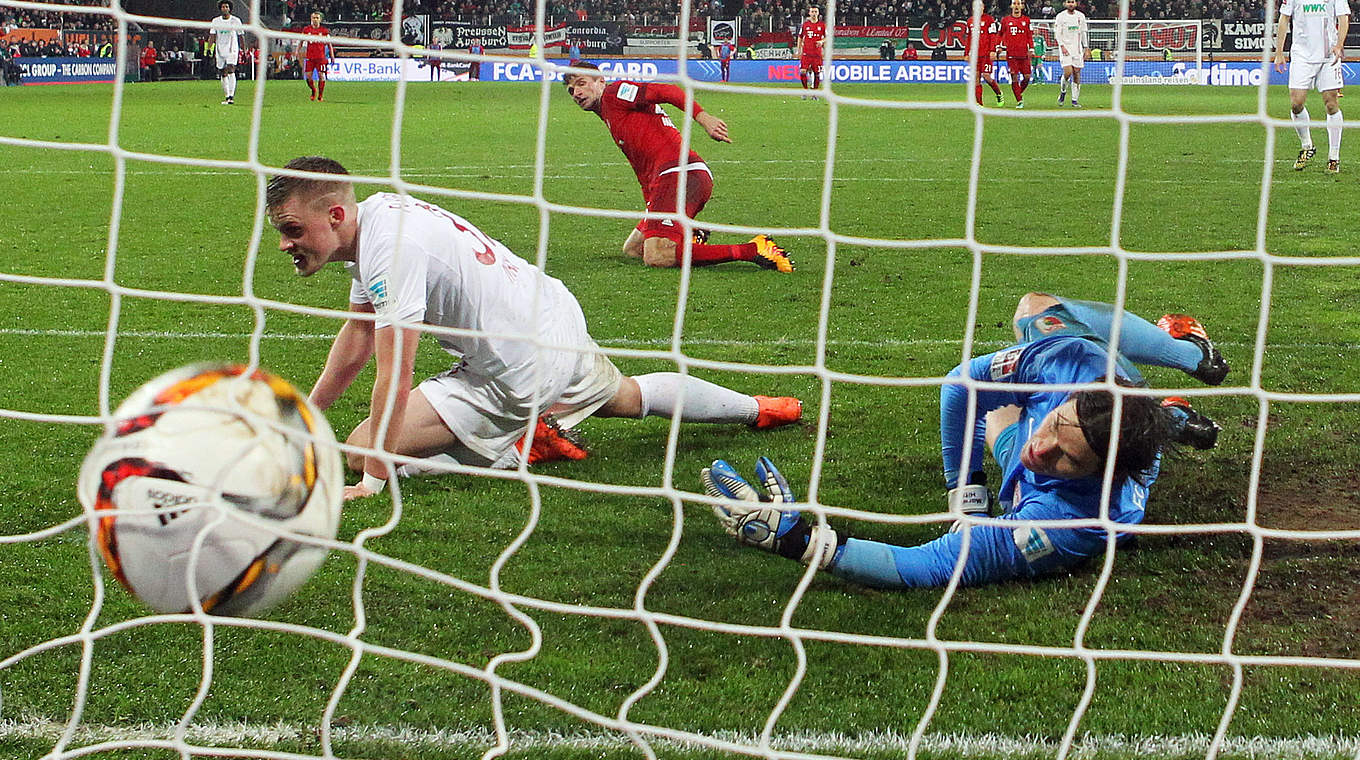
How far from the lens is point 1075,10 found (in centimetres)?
1928

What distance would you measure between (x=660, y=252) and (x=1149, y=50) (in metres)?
21.9

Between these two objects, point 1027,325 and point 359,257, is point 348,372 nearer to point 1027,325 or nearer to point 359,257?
point 359,257

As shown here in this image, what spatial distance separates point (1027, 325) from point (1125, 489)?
75cm

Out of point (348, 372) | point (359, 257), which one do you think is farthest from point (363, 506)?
point (359, 257)

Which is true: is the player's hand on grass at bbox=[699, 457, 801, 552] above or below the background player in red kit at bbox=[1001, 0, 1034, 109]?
below

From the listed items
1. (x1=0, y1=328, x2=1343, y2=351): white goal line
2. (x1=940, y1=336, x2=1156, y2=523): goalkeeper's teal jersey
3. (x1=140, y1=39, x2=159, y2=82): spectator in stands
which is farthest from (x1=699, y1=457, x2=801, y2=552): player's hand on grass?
(x1=140, y1=39, x2=159, y2=82): spectator in stands

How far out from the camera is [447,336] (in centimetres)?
369

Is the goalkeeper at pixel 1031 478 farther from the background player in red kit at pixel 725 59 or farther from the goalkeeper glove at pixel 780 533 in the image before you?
the background player in red kit at pixel 725 59

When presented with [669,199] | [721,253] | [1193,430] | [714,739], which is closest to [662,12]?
[669,199]

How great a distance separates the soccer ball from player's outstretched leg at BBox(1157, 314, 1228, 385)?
280cm

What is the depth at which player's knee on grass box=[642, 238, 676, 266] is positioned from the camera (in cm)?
700

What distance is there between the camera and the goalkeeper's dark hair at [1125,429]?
9.08ft

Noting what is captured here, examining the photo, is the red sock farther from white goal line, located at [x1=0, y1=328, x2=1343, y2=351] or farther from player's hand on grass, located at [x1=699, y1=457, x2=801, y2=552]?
player's hand on grass, located at [x1=699, y1=457, x2=801, y2=552]

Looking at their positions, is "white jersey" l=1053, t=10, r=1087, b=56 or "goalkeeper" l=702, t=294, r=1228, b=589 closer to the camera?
"goalkeeper" l=702, t=294, r=1228, b=589
